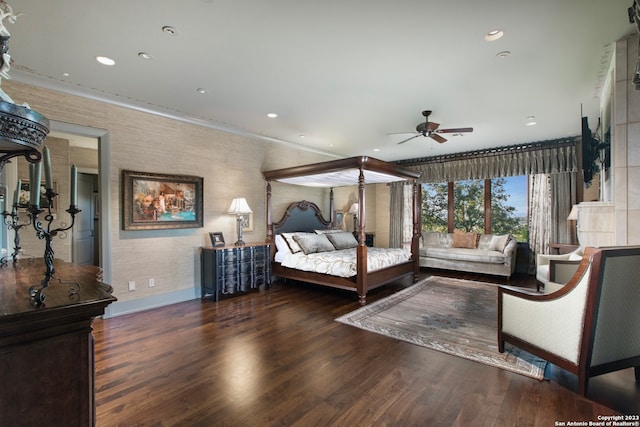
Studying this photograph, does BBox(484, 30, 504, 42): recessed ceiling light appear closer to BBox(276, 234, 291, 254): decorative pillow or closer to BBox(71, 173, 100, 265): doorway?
BBox(276, 234, 291, 254): decorative pillow

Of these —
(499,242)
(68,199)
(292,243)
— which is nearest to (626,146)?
(499,242)

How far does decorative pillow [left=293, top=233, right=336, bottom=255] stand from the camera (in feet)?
17.2

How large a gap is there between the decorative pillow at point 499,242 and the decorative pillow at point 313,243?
134 inches

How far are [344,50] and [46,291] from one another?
2.62 meters

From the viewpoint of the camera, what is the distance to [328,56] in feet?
9.05

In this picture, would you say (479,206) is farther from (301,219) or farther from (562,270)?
(301,219)

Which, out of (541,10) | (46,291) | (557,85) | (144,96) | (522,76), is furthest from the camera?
(144,96)

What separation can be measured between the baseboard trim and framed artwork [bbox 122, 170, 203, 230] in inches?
36.5

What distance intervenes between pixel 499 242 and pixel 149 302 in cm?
638

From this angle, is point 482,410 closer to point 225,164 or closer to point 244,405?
point 244,405

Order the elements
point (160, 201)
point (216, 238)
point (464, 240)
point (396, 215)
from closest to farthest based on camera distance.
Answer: point (160, 201) < point (216, 238) < point (464, 240) < point (396, 215)

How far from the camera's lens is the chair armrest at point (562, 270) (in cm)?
335

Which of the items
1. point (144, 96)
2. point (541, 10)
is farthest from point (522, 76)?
point (144, 96)

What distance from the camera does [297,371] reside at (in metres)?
2.40
